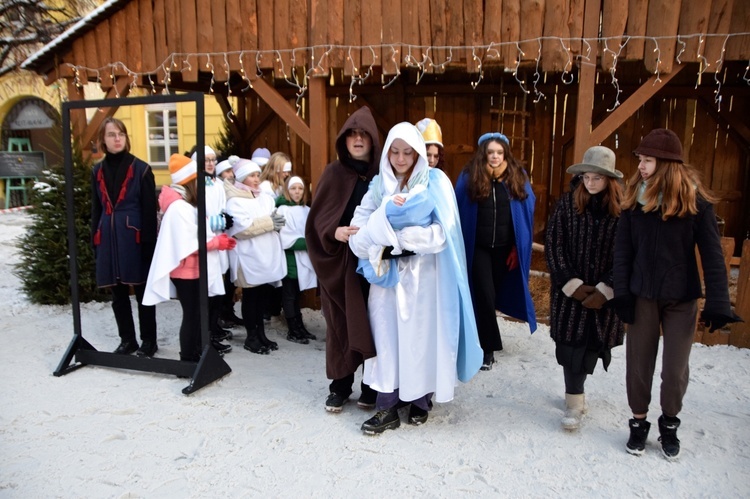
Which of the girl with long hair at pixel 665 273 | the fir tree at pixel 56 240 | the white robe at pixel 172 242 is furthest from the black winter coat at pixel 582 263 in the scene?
the fir tree at pixel 56 240

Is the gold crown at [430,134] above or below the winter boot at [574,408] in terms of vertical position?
above

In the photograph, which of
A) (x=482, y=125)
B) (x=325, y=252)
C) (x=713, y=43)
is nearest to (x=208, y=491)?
(x=325, y=252)

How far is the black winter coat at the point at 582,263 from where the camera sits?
10.8 feet

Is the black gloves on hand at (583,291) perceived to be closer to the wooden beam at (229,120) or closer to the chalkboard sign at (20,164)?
the wooden beam at (229,120)

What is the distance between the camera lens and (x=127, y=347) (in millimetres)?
4746

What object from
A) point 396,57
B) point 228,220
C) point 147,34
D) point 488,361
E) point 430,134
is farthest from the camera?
point 147,34

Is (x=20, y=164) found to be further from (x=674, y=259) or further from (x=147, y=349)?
(x=674, y=259)

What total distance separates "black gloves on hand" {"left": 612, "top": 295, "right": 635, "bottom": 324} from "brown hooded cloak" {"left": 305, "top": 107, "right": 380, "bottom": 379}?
4.55 ft

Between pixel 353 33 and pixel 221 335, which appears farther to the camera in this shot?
pixel 353 33

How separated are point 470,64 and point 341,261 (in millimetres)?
3087

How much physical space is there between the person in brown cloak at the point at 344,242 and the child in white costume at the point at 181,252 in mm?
1095

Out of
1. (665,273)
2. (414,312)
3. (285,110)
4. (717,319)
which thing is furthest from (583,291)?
(285,110)

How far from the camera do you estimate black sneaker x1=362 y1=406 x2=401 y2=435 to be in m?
3.37

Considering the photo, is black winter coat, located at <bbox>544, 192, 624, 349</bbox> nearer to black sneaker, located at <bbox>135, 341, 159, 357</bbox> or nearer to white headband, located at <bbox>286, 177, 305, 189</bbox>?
white headband, located at <bbox>286, 177, 305, 189</bbox>
